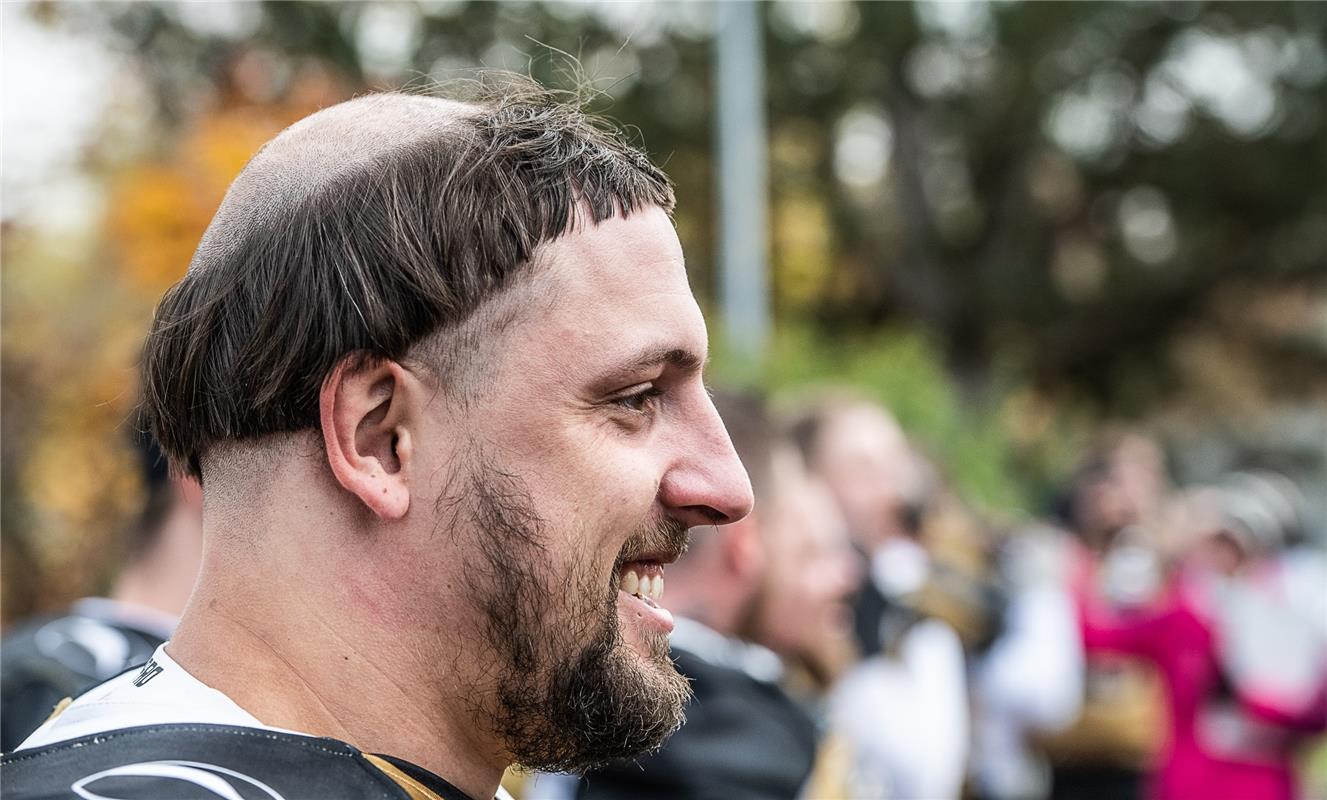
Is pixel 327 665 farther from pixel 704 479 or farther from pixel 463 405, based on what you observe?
pixel 704 479

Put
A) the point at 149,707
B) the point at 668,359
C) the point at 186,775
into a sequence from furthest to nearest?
the point at 668,359
the point at 149,707
the point at 186,775

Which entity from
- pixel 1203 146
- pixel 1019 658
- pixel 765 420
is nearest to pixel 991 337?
pixel 1203 146

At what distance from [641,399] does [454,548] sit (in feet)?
1.01

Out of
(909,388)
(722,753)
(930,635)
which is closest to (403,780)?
(722,753)

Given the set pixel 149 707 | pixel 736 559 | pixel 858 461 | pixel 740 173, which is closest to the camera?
pixel 149 707

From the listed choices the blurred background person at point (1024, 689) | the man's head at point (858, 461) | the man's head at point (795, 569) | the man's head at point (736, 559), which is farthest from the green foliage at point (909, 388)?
the man's head at point (736, 559)

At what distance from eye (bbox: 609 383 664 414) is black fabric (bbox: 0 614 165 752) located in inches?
78.1

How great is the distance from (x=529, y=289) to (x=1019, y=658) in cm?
550

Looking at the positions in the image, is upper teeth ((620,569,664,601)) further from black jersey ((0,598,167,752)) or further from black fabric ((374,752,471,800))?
black jersey ((0,598,167,752))

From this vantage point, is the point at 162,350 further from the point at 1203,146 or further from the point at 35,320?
the point at 1203,146

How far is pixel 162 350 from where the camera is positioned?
6.02 ft

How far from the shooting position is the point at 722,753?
3529mm

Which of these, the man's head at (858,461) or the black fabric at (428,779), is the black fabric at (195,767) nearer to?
the black fabric at (428,779)

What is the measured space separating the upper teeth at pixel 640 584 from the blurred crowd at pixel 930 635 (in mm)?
1742
